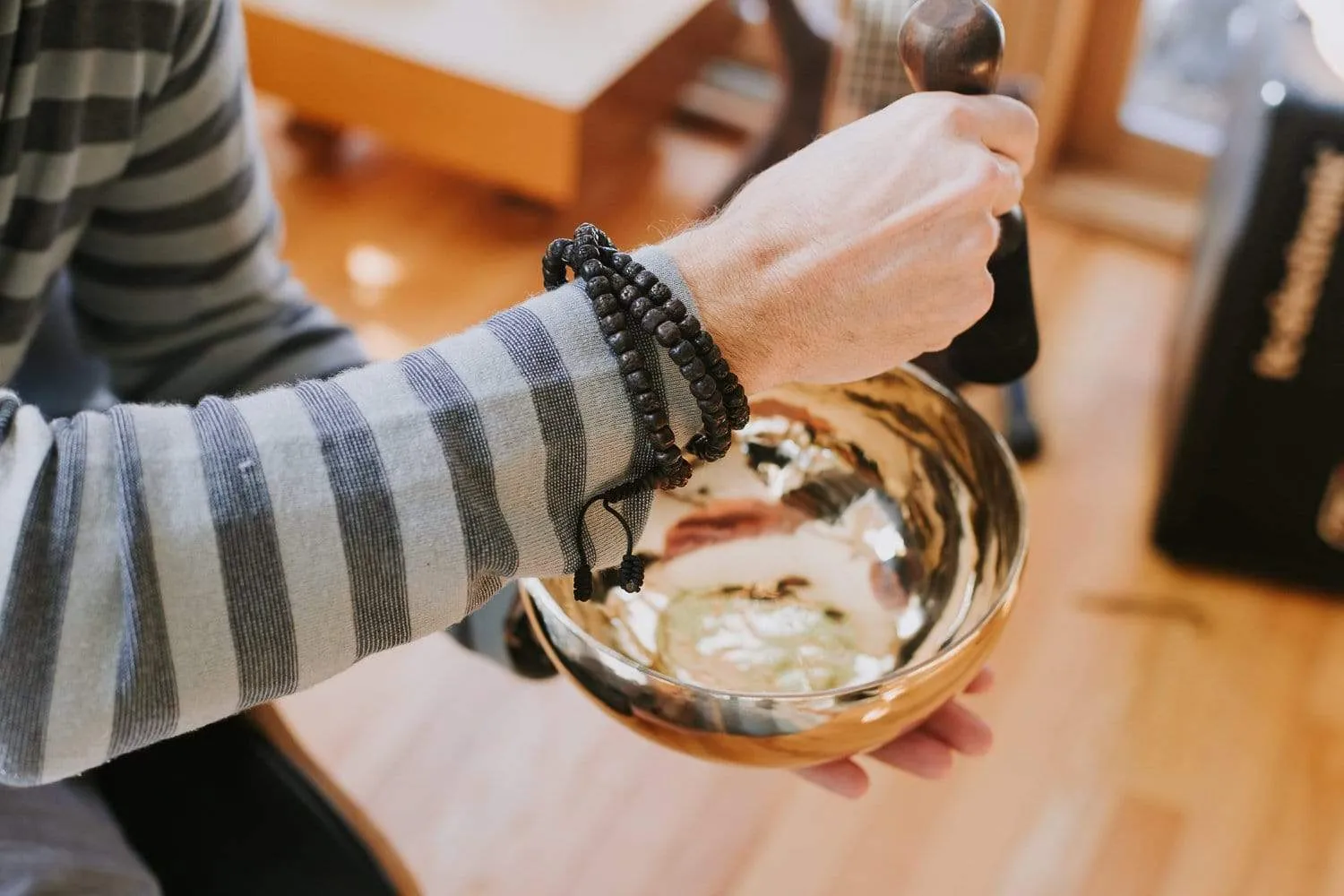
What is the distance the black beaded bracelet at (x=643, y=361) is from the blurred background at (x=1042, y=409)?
0.10m

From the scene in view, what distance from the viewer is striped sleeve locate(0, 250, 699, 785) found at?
1.55ft

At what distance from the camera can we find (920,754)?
726 millimetres

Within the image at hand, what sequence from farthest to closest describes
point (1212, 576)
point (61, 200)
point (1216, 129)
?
1. point (1216, 129)
2. point (1212, 576)
3. point (61, 200)

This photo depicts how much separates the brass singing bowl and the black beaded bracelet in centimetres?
11

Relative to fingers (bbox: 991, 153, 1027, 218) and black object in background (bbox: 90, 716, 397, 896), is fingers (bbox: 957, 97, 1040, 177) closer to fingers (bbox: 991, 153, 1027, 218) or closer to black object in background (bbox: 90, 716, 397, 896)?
fingers (bbox: 991, 153, 1027, 218)

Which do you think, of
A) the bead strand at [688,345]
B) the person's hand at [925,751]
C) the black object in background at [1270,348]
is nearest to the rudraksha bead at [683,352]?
the bead strand at [688,345]

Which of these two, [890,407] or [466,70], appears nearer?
[890,407]

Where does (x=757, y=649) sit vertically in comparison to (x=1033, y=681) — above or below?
above

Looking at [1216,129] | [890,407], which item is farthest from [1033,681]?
[1216,129]

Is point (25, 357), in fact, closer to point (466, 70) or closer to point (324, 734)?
point (324, 734)

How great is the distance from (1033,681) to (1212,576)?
233mm

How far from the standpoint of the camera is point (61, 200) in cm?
67

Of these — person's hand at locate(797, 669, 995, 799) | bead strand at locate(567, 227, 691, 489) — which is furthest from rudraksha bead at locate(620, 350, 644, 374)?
person's hand at locate(797, 669, 995, 799)

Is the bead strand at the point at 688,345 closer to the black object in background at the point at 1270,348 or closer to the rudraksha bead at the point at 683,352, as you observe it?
the rudraksha bead at the point at 683,352
